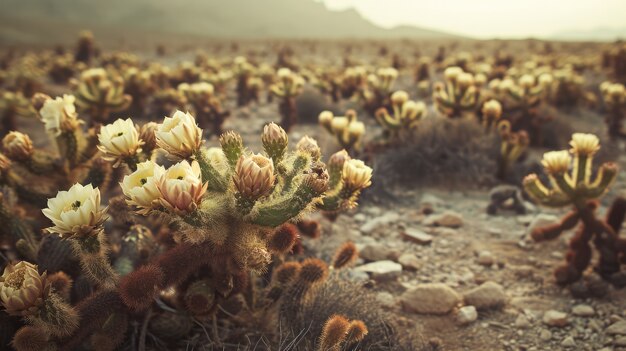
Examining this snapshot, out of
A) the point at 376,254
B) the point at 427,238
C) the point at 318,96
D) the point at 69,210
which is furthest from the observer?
the point at 318,96

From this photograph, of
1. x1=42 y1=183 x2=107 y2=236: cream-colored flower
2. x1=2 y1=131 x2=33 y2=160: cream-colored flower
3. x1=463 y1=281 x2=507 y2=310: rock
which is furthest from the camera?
x1=463 y1=281 x2=507 y2=310: rock

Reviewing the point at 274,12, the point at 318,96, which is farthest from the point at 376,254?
the point at 274,12

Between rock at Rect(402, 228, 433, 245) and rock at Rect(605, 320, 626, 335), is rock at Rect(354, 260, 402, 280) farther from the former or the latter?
rock at Rect(605, 320, 626, 335)

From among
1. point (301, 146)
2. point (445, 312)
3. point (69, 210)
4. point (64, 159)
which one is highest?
point (301, 146)

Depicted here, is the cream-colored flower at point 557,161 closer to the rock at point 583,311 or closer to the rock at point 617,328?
the rock at point 583,311

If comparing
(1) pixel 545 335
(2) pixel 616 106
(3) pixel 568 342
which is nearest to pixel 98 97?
(1) pixel 545 335

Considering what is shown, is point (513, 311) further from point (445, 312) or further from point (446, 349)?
point (446, 349)

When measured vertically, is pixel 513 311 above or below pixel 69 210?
below

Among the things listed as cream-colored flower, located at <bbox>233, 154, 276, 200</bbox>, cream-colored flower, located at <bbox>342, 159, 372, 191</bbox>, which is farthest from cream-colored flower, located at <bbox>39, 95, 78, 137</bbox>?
cream-colored flower, located at <bbox>342, 159, 372, 191</bbox>
